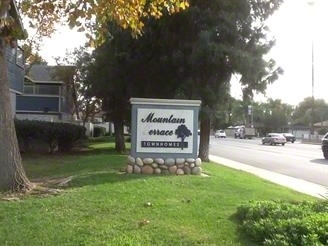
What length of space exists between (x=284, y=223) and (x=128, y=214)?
99.8 inches

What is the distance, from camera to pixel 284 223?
7.50 m

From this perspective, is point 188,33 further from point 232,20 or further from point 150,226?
point 150,226

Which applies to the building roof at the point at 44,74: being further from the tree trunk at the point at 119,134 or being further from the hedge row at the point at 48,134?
the hedge row at the point at 48,134

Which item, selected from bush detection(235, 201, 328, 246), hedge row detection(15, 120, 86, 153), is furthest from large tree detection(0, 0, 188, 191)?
hedge row detection(15, 120, 86, 153)

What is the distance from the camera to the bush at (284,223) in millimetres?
6977

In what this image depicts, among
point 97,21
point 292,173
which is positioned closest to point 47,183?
point 97,21

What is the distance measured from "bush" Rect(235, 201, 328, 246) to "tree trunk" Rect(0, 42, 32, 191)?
4.32m

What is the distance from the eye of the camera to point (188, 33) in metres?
20.6

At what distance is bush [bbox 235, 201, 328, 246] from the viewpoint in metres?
6.98

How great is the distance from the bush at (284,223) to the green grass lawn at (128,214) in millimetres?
232

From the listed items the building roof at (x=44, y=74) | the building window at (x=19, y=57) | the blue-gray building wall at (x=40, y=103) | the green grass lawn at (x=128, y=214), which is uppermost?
the building roof at (x=44, y=74)

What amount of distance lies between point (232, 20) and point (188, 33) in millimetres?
1819

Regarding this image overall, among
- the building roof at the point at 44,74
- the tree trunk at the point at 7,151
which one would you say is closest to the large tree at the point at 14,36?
the tree trunk at the point at 7,151

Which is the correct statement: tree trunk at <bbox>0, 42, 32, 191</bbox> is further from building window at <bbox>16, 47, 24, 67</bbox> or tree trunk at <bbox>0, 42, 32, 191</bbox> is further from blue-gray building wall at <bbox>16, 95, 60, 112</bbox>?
blue-gray building wall at <bbox>16, 95, 60, 112</bbox>
